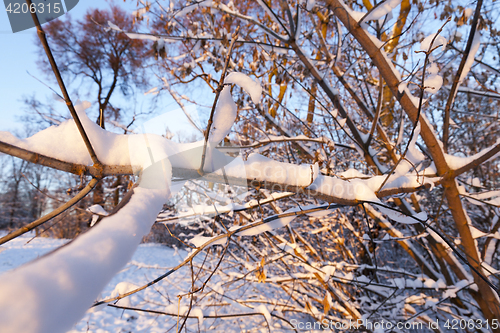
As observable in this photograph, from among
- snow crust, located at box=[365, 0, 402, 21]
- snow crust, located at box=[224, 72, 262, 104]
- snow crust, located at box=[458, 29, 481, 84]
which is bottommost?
snow crust, located at box=[224, 72, 262, 104]

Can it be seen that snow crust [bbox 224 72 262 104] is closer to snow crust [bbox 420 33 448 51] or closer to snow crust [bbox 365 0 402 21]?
snow crust [bbox 420 33 448 51]

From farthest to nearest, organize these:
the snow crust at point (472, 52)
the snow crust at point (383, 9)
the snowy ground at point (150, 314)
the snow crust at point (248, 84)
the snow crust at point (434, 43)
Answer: the snowy ground at point (150, 314) < the snow crust at point (472, 52) < the snow crust at point (383, 9) < the snow crust at point (434, 43) < the snow crust at point (248, 84)

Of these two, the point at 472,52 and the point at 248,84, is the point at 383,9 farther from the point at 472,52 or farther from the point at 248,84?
the point at 248,84

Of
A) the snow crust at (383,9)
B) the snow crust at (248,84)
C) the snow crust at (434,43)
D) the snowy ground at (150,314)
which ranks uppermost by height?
the snow crust at (383,9)

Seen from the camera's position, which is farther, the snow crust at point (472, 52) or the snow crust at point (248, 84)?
the snow crust at point (472, 52)

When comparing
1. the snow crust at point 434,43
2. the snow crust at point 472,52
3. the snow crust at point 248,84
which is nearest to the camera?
the snow crust at point 248,84

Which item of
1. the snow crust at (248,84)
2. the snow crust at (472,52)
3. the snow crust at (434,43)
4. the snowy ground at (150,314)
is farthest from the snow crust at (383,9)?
the snowy ground at (150,314)

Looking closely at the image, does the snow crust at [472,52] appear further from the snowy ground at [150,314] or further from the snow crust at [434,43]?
the snowy ground at [150,314]

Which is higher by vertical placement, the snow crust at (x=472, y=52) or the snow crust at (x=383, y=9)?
the snow crust at (x=383, y=9)

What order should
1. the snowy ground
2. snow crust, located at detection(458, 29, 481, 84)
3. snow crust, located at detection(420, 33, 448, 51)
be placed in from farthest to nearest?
the snowy ground → snow crust, located at detection(458, 29, 481, 84) → snow crust, located at detection(420, 33, 448, 51)

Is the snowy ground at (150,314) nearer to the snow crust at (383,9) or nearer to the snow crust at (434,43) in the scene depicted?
the snow crust at (434,43)

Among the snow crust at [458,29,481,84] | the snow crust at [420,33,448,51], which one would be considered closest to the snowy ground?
the snow crust at [420,33,448,51]

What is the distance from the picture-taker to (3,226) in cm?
1080

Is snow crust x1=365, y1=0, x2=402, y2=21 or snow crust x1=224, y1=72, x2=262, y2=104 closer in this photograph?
snow crust x1=224, y1=72, x2=262, y2=104
